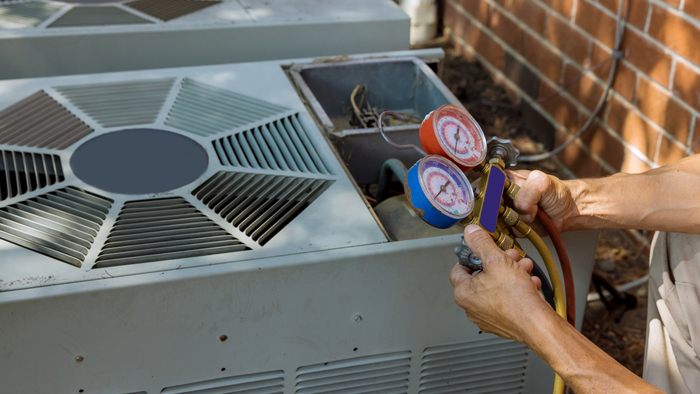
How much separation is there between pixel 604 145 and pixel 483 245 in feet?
5.44

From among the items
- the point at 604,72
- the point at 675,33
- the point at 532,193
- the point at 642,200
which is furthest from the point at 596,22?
the point at 532,193

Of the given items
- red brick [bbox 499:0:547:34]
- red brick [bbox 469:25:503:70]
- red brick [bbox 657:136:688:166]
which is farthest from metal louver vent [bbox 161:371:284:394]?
red brick [bbox 469:25:503:70]

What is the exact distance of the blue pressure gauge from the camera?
886 mm

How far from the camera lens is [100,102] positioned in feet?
4.58

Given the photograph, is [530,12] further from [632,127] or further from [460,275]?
[460,275]

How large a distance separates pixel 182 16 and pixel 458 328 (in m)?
1.25

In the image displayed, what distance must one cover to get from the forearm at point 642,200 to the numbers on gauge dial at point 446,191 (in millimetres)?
297

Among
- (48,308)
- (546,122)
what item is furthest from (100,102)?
(546,122)

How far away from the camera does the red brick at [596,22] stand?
2.20 meters

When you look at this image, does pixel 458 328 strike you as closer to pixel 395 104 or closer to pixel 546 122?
pixel 395 104

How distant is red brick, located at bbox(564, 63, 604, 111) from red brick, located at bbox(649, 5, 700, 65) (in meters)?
0.36

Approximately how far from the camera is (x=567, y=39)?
97.3 inches

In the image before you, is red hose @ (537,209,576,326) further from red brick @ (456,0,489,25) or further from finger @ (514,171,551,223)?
red brick @ (456,0,489,25)

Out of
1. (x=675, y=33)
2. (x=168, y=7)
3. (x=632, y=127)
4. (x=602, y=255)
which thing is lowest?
(x=602, y=255)
